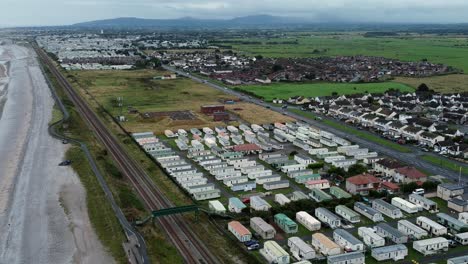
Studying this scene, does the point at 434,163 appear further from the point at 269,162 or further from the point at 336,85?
the point at 336,85

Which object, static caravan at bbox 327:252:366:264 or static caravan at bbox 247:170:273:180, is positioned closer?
static caravan at bbox 327:252:366:264

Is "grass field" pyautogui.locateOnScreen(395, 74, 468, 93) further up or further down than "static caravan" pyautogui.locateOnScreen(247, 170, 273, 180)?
further up

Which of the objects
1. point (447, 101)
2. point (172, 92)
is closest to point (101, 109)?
point (172, 92)

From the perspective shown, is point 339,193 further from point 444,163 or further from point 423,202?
point 444,163

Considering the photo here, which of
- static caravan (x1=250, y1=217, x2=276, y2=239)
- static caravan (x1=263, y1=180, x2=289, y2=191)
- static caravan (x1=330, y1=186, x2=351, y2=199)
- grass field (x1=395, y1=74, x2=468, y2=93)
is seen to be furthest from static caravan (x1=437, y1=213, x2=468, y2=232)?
grass field (x1=395, y1=74, x2=468, y2=93)

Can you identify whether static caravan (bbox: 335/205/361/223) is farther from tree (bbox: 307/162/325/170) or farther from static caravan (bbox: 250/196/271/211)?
tree (bbox: 307/162/325/170)

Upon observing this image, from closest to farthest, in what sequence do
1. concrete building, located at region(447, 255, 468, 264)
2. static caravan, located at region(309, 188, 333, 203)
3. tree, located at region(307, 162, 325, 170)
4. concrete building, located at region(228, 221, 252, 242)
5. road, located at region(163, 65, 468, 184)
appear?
concrete building, located at region(447, 255, 468, 264) → concrete building, located at region(228, 221, 252, 242) → static caravan, located at region(309, 188, 333, 203) → road, located at region(163, 65, 468, 184) → tree, located at region(307, 162, 325, 170)

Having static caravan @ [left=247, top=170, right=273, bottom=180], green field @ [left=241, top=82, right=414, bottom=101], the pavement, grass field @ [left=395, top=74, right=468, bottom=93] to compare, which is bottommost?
the pavement

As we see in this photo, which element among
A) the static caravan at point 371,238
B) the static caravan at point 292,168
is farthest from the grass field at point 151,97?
the static caravan at point 371,238

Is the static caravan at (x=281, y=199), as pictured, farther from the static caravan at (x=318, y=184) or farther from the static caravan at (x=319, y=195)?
the static caravan at (x=318, y=184)
